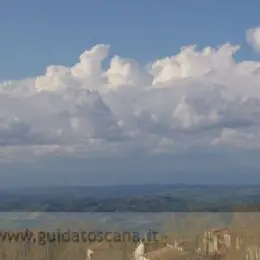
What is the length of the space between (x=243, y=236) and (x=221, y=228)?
25.6 inches

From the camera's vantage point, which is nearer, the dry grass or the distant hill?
the dry grass

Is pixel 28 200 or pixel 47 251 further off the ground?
pixel 28 200

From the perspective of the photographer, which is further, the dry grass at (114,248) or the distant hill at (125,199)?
the distant hill at (125,199)

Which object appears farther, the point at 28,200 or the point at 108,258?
the point at 28,200

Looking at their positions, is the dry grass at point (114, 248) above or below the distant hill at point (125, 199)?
below

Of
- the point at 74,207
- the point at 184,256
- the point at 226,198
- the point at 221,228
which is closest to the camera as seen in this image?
the point at 184,256

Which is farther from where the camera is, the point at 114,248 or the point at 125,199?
the point at 125,199

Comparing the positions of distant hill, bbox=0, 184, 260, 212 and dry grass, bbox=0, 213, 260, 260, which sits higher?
distant hill, bbox=0, 184, 260, 212

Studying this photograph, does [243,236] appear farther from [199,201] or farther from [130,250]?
[199,201]

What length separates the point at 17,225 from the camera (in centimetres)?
1812

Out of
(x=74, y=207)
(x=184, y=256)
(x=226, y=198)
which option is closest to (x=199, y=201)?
(x=226, y=198)

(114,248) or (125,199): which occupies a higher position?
(125,199)

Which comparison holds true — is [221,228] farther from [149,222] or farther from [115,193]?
[115,193]

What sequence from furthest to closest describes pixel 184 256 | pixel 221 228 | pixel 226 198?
pixel 226 198 < pixel 221 228 < pixel 184 256
